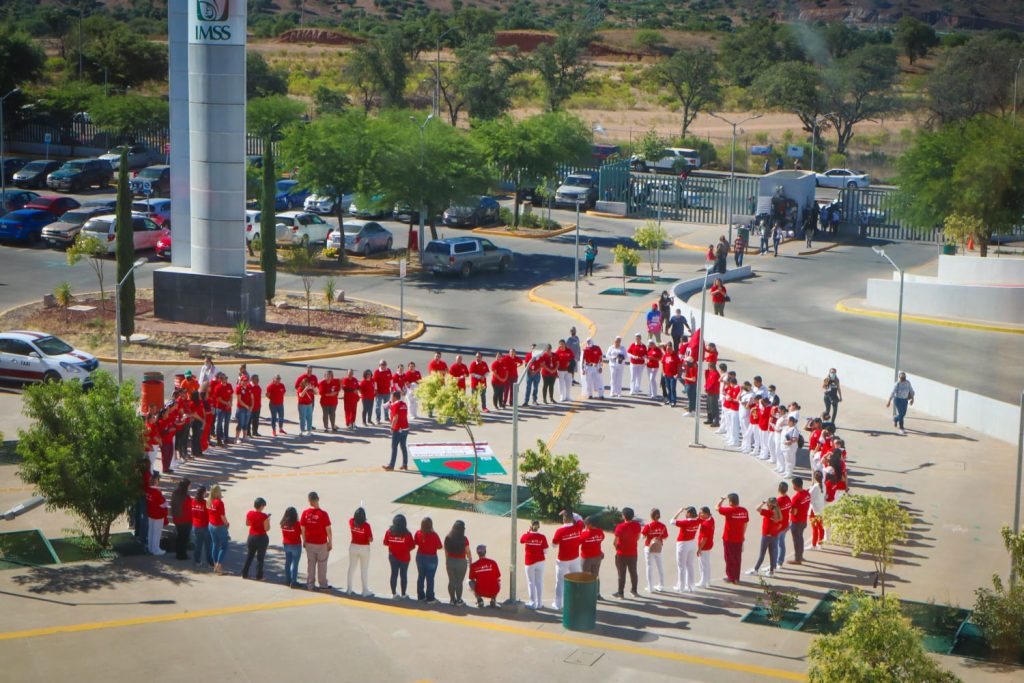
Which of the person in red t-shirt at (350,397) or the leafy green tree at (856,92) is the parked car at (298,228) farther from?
the leafy green tree at (856,92)

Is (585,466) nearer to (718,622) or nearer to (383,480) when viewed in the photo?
(383,480)

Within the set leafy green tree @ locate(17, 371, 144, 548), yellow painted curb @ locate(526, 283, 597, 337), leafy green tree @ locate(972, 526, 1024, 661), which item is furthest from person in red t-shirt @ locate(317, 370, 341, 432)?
leafy green tree @ locate(972, 526, 1024, 661)

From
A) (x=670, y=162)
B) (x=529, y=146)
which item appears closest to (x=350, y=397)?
(x=529, y=146)

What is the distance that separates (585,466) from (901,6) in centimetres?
12036

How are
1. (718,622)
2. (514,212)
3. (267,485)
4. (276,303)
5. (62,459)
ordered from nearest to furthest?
1. (718,622)
2. (62,459)
3. (267,485)
4. (276,303)
5. (514,212)

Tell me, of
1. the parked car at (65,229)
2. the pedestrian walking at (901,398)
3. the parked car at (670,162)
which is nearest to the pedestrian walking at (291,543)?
the pedestrian walking at (901,398)

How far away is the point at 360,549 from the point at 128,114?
55923mm

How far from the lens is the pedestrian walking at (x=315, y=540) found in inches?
711

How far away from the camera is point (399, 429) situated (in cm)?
2400

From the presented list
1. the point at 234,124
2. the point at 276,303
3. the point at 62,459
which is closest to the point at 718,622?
the point at 62,459

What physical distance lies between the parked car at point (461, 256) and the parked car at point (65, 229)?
1327 centimetres

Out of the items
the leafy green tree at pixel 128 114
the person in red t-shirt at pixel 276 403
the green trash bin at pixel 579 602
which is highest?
the leafy green tree at pixel 128 114

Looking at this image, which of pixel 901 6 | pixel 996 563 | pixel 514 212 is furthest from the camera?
pixel 901 6

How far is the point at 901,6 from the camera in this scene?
133m
